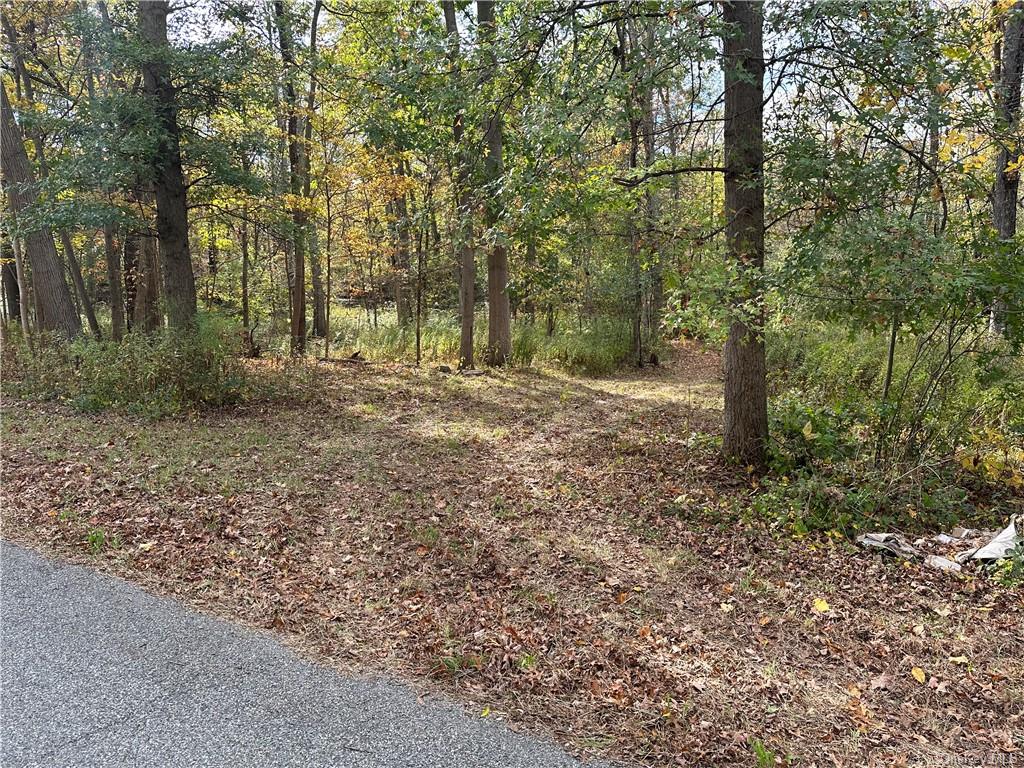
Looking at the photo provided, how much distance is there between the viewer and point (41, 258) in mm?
9523

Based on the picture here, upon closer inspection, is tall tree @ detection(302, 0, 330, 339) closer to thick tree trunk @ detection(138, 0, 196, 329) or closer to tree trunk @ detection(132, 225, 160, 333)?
thick tree trunk @ detection(138, 0, 196, 329)

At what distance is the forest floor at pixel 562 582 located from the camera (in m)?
2.53

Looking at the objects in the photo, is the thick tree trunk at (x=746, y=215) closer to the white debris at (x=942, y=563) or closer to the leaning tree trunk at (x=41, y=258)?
the white debris at (x=942, y=563)

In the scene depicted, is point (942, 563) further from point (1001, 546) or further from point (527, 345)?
point (527, 345)

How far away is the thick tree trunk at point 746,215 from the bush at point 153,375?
5.98 meters

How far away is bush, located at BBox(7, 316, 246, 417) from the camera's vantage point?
7.15 meters

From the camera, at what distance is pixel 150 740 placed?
229 centimetres

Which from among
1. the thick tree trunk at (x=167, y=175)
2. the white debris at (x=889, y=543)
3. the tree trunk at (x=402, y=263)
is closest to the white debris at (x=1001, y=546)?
the white debris at (x=889, y=543)

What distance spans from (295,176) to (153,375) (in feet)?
18.1

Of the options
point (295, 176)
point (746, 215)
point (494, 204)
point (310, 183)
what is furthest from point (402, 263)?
point (746, 215)

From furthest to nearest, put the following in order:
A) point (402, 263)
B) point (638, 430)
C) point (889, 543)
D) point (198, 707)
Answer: point (402, 263) → point (638, 430) → point (889, 543) → point (198, 707)

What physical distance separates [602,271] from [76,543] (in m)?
10.2

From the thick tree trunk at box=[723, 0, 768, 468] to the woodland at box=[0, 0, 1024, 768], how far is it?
0.03 meters

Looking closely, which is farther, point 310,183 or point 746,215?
point 310,183
